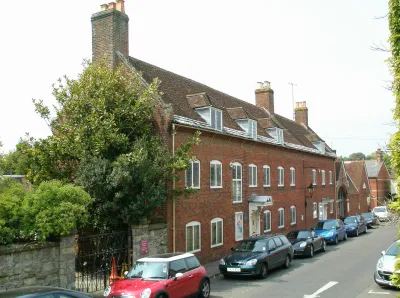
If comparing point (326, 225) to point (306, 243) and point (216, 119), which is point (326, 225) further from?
point (216, 119)

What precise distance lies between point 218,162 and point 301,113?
2446 cm

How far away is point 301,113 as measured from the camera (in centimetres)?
4397

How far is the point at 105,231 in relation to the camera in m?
16.4

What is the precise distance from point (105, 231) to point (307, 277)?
8248 millimetres

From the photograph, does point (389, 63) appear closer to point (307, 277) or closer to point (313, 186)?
point (307, 277)

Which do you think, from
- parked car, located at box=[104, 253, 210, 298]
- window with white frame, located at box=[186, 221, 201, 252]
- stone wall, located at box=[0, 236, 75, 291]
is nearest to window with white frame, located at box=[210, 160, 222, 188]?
window with white frame, located at box=[186, 221, 201, 252]

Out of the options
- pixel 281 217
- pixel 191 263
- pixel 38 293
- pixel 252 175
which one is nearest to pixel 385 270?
pixel 191 263

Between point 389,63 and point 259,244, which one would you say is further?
point 259,244

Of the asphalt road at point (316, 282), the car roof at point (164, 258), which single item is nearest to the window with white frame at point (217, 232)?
the asphalt road at point (316, 282)

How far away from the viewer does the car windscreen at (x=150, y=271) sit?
475 inches

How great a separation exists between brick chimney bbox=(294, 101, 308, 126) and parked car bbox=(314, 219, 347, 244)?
52.6 ft

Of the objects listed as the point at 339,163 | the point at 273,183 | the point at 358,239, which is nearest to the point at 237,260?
the point at 273,183

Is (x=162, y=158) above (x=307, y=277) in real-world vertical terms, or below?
above

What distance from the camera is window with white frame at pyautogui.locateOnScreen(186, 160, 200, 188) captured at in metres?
19.4
